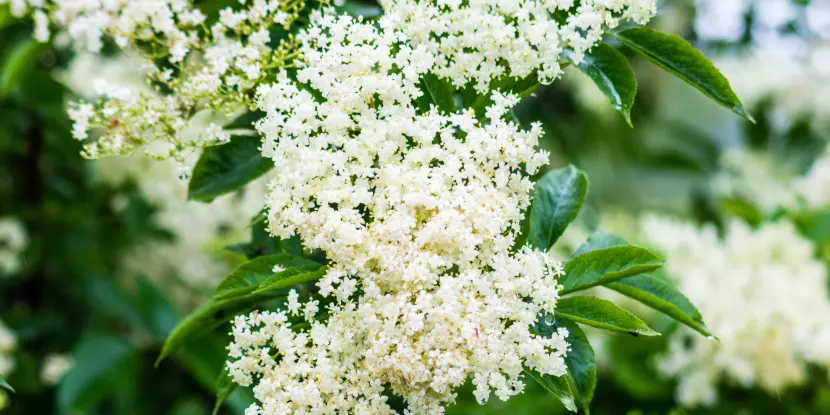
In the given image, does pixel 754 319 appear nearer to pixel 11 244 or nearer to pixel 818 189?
pixel 818 189

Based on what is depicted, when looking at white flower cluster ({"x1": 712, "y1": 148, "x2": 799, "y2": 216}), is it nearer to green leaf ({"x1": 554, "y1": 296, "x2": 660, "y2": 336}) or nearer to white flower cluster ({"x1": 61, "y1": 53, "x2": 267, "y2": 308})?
white flower cluster ({"x1": 61, "y1": 53, "x2": 267, "y2": 308})

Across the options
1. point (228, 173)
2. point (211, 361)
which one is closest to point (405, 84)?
point (228, 173)

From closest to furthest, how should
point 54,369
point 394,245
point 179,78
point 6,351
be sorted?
1. point 394,245
2. point 179,78
3. point 6,351
4. point 54,369

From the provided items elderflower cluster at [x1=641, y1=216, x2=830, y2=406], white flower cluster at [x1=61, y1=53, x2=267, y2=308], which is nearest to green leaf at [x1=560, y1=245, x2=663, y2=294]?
elderflower cluster at [x1=641, y1=216, x2=830, y2=406]

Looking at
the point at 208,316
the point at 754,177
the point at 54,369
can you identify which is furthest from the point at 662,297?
the point at 754,177

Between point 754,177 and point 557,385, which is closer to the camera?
point 557,385

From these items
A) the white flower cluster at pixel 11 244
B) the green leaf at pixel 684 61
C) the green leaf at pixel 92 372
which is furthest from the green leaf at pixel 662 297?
the white flower cluster at pixel 11 244
